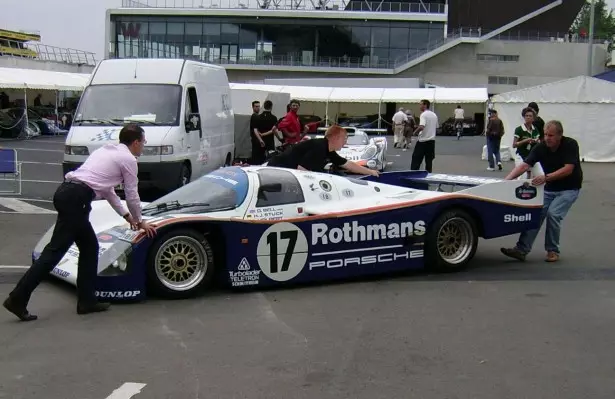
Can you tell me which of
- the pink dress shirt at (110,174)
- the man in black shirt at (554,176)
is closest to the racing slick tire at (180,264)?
the pink dress shirt at (110,174)

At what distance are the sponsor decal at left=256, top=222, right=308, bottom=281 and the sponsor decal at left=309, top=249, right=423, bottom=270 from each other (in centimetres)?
18

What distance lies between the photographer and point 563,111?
24016 millimetres

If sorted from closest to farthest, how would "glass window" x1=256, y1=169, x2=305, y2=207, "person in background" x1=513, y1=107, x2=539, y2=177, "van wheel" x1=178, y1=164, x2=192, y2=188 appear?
"glass window" x1=256, y1=169, x2=305, y2=207 → "person in background" x1=513, y1=107, x2=539, y2=177 → "van wheel" x1=178, y1=164, x2=192, y2=188

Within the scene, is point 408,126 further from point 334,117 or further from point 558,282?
point 558,282

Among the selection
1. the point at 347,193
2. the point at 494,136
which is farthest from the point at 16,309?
the point at 494,136

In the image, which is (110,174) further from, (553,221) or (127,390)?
(553,221)

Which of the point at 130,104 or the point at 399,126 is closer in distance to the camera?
the point at 130,104

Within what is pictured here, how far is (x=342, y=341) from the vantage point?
571cm

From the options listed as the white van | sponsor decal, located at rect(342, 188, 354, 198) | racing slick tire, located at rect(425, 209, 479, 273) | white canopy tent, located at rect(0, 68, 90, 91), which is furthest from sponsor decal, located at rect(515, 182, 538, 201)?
white canopy tent, located at rect(0, 68, 90, 91)

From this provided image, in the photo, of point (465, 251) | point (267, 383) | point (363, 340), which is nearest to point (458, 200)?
Result: point (465, 251)

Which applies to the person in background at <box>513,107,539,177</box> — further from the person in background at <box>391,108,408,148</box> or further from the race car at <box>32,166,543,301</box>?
the person in background at <box>391,108,408,148</box>

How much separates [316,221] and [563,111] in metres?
18.7

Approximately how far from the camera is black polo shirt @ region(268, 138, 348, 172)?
876 centimetres

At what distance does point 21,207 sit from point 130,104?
266cm
